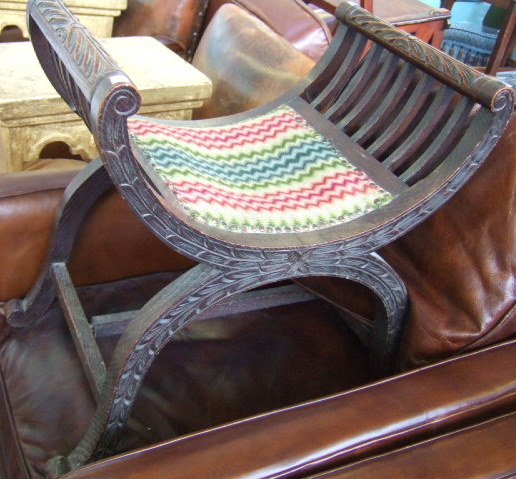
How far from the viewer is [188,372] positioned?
1120 millimetres

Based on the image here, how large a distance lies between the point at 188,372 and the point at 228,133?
1.41 ft

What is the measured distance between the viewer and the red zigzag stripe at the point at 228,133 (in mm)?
1082

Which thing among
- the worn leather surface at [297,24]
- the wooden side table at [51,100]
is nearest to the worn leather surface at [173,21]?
the worn leather surface at [297,24]

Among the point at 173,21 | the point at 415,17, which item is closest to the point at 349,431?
the point at 173,21

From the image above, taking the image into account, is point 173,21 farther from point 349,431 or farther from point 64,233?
point 349,431

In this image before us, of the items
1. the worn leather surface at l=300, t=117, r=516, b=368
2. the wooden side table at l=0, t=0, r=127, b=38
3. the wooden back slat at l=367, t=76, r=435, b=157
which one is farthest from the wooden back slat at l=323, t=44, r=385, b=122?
the wooden side table at l=0, t=0, r=127, b=38

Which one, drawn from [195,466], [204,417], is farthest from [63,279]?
[195,466]

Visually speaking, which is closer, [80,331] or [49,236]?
[80,331]

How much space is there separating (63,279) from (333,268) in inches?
19.6

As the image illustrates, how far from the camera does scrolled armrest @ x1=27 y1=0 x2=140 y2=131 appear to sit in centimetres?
69

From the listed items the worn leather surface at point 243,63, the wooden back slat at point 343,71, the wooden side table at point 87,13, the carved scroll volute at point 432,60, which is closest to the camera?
the carved scroll volute at point 432,60

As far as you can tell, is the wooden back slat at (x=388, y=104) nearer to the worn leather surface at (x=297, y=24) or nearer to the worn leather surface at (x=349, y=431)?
the worn leather surface at (x=349, y=431)

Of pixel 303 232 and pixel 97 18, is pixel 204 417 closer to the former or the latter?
pixel 303 232

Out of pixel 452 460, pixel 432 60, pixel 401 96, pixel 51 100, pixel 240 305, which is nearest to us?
pixel 452 460
